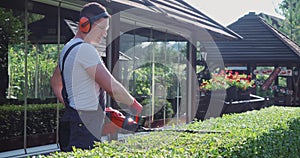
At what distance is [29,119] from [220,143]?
16.5 feet

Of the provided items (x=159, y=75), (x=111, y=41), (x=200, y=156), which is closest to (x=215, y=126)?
(x=200, y=156)

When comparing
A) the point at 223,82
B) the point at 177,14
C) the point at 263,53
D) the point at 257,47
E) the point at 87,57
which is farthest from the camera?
the point at 257,47

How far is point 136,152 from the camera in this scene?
356cm

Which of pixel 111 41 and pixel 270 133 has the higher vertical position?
pixel 111 41

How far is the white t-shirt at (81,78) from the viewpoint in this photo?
414cm

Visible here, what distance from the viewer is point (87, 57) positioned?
4129mm

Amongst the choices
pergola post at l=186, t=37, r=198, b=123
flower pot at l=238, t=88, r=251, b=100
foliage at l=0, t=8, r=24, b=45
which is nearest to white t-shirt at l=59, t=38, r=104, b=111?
foliage at l=0, t=8, r=24, b=45

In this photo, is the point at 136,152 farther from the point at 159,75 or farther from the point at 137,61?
the point at 159,75

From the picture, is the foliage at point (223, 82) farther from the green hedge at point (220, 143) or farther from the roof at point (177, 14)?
the green hedge at point (220, 143)

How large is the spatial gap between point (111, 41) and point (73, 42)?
451cm

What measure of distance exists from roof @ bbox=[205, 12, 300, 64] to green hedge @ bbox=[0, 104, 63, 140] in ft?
50.3

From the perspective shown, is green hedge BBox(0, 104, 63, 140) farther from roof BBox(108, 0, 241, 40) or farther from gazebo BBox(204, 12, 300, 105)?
gazebo BBox(204, 12, 300, 105)

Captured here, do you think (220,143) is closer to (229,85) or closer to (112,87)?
(112,87)

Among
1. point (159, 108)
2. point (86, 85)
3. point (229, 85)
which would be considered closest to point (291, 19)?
point (229, 85)
